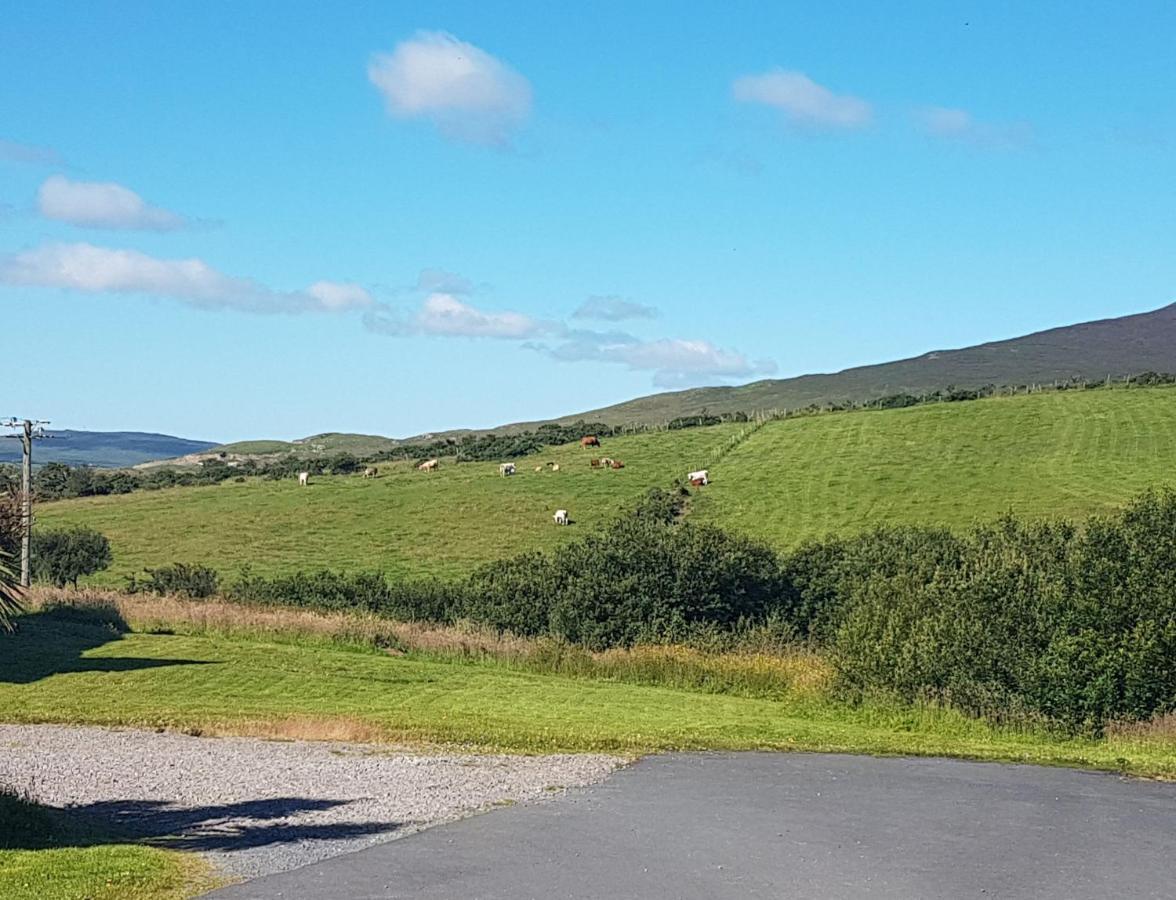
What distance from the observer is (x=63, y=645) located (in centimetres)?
3384

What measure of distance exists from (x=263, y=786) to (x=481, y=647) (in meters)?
19.7

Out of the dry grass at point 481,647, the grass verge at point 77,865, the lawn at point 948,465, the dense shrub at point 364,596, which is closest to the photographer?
the grass verge at point 77,865

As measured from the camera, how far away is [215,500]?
81.3 m

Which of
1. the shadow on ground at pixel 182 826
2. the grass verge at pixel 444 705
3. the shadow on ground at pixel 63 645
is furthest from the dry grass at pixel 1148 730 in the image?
the shadow on ground at pixel 63 645

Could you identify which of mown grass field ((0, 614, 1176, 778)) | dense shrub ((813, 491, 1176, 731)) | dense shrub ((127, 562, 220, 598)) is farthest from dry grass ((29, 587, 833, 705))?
dense shrub ((127, 562, 220, 598))

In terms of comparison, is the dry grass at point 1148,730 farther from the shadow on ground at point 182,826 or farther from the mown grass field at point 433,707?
the shadow on ground at point 182,826

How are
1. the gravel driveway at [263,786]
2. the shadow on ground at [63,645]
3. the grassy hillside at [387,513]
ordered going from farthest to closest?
the grassy hillside at [387,513]
the shadow on ground at [63,645]
the gravel driveway at [263,786]

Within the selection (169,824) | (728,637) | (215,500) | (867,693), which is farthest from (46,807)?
(215,500)

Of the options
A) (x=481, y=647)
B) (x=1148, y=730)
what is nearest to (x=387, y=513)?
(x=481, y=647)

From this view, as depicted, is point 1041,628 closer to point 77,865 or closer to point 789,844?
point 789,844

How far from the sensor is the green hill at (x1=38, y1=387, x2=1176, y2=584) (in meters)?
62.8

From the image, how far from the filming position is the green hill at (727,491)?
6284 cm

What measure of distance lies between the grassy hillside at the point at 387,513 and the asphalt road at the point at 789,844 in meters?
43.0

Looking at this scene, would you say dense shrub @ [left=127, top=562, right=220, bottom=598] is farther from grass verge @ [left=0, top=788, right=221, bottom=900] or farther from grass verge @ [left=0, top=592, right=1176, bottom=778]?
grass verge @ [left=0, top=788, right=221, bottom=900]
